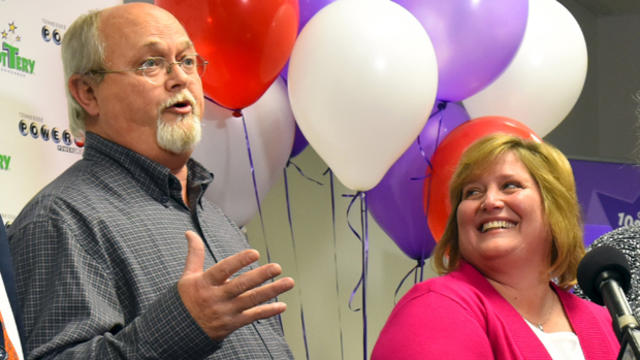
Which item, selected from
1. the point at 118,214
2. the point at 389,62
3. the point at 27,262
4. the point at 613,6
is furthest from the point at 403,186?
the point at 613,6

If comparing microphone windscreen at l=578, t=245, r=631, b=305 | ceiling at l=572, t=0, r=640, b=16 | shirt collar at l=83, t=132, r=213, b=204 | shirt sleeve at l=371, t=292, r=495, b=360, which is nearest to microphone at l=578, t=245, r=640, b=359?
microphone windscreen at l=578, t=245, r=631, b=305

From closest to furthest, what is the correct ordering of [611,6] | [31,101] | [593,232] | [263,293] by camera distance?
[263,293] → [31,101] → [593,232] → [611,6]

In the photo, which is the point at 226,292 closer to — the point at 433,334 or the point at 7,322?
the point at 7,322

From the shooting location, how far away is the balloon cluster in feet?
6.77

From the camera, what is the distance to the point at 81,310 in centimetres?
139

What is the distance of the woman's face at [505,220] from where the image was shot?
176 cm

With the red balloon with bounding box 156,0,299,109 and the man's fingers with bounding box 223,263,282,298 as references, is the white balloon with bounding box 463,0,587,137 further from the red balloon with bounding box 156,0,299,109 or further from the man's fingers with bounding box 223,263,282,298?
the man's fingers with bounding box 223,263,282,298

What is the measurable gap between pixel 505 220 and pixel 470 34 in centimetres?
73

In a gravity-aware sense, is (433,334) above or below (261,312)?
below

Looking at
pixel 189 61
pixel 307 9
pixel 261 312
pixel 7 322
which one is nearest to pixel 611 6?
pixel 307 9

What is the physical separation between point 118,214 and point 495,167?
2.80 feet

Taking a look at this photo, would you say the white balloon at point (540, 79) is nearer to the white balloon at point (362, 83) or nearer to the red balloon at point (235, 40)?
the white balloon at point (362, 83)

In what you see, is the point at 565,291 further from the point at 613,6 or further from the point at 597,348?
the point at 613,6

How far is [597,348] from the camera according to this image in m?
1.72
